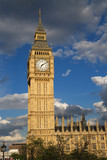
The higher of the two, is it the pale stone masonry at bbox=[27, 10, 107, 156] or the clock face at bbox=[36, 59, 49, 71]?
the clock face at bbox=[36, 59, 49, 71]

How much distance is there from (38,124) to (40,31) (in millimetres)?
44318

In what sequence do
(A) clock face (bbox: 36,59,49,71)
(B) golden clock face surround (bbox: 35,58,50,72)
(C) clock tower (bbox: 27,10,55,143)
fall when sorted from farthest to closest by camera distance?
(A) clock face (bbox: 36,59,49,71), (B) golden clock face surround (bbox: 35,58,50,72), (C) clock tower (bbox: 27,10,55,143)

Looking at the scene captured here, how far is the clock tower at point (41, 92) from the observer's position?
101750 millimetres

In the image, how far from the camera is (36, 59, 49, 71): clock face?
109125mm

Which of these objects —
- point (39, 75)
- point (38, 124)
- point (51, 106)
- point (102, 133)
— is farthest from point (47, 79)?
point (102, 133)

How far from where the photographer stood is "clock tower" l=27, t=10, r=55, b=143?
102 m

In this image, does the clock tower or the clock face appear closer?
the clock tower

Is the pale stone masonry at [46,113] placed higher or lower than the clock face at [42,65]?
lower

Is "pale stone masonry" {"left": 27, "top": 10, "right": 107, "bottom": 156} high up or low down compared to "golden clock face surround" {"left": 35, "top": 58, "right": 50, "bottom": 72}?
down

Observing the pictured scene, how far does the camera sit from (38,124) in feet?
336

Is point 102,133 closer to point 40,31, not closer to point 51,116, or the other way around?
point 51,116

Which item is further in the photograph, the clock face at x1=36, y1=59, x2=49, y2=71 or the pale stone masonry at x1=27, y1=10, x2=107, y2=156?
the clock face at x1=36, y1=59, x2=49, y2=71

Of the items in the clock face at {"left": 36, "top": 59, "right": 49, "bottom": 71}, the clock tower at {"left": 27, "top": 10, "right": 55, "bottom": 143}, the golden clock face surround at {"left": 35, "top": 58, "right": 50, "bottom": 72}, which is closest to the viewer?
the clock tower at {"left": 27, "top": 10, "right": 55, "bottom": 143}

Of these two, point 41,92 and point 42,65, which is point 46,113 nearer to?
point 41,92
